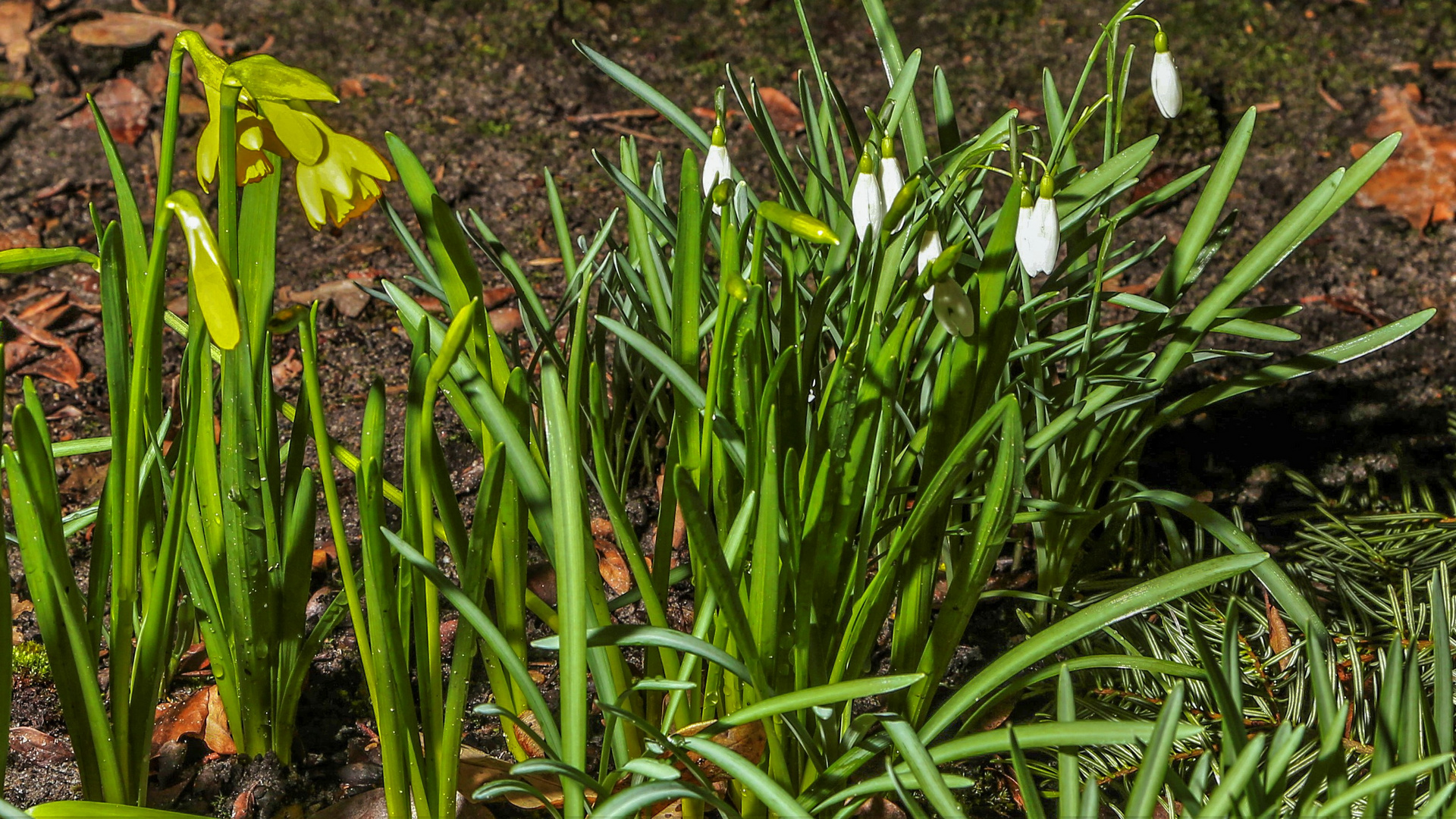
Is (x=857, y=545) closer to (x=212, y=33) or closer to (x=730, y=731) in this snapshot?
(x=730, y=731)

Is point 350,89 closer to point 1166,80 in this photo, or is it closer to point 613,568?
point 613,568

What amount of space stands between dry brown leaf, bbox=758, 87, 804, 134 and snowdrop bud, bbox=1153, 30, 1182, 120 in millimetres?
2015

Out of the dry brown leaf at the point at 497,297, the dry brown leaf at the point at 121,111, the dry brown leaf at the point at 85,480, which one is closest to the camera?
the dry brown leaf at the point at 85,480

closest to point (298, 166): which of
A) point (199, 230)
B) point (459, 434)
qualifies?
point (199, 230)

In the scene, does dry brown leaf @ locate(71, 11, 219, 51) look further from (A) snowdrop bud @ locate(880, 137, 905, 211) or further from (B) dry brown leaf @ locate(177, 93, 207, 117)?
(A) snowdrop bud @ locate(880, 137, 905, 211)

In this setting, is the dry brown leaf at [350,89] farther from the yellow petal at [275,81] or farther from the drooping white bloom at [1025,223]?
the drooping white bloom at [1025,223]

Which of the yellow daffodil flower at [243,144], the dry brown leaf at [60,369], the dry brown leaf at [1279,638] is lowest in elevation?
the dry brown leaf at [1279,638]

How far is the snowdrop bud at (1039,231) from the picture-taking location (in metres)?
1.30

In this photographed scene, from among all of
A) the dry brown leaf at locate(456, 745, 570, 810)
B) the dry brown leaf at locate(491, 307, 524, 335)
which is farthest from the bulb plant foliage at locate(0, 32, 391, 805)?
the dry brown leaf at locate(491, 307, 524, 335)

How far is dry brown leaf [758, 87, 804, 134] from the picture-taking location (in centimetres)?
352

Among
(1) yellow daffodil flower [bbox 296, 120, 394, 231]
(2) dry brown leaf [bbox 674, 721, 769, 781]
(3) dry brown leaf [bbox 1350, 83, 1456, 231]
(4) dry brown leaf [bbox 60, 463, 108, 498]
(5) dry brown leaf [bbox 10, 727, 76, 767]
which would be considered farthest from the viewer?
(3) dry brown leaf [bbox 1350, 83, 1456, 231]

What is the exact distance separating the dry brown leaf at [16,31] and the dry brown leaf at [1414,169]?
400 cm

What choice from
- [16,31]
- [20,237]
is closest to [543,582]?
[20,237]

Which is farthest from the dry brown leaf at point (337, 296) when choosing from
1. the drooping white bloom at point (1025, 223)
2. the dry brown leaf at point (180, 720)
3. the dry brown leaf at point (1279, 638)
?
the dry brown leaf at point (1279, 638)
